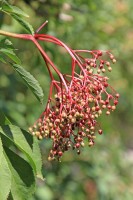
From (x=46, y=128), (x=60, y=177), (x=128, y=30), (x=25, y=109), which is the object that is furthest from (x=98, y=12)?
(x=46, y=128)

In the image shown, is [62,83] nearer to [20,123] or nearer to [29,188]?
[29,188]

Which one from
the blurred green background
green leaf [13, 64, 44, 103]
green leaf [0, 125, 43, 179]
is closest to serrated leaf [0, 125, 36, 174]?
green leaf [0, 125, 43, 179]

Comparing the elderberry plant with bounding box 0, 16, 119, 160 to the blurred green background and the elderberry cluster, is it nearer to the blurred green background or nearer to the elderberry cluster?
the elderberry cluster

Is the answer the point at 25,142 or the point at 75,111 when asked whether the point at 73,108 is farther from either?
Result: the point at 25,142

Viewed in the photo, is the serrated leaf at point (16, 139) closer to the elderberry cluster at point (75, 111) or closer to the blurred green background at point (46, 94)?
the elderberry cluster at point (75, 111)

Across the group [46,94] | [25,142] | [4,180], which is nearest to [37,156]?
[25,142]

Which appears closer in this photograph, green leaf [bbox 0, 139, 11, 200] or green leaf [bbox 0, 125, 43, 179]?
Result: green leaf [bbox 0, 139, 11, 200]

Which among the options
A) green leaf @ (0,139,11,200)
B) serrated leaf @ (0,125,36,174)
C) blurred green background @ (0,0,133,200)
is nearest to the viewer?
green leaf @ (0,139,11,200)

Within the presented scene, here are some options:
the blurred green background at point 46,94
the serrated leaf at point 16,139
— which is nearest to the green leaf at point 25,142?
the serrated leaf at point 16,139
